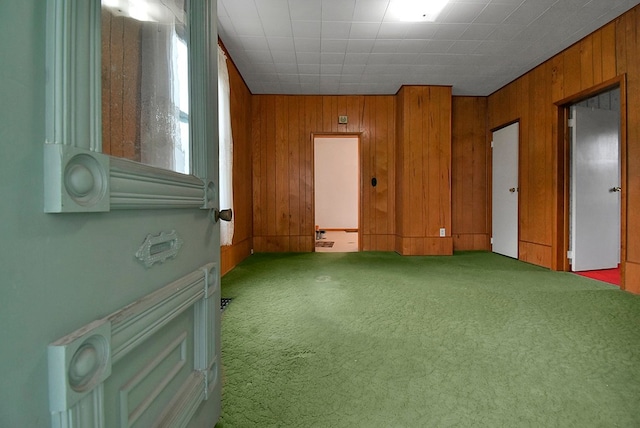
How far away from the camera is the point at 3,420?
31 centimetres

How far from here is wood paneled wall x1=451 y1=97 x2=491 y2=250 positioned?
15.5 ft

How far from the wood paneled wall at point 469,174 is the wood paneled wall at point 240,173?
11.1 ft

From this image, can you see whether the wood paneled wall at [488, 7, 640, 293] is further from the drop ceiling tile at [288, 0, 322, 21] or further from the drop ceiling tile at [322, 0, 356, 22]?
the drop ceiling tile at [288, 0, 322, 21]

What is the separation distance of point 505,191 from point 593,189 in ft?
3.36

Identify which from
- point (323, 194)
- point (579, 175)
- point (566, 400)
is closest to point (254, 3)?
point (566, 400)

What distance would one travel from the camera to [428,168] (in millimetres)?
4340

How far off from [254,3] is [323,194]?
607cm

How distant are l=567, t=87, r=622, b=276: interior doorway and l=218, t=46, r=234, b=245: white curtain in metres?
3.95

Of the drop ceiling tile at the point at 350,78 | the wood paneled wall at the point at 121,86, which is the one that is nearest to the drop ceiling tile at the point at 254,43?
the drop ceiling tile at the point at 350,78

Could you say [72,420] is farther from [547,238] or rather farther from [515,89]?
[515,89]

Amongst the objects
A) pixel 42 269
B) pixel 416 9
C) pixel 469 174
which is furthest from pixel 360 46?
pixel 42 269

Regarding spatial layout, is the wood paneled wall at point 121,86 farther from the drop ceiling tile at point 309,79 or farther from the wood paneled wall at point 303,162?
the wood paneled wall at point 303,162

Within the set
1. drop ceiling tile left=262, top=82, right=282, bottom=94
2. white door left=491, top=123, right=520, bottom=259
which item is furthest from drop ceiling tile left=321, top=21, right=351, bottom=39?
white door left=491, top=123, right=520, bottom=259

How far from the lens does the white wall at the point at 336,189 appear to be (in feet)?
27.4
